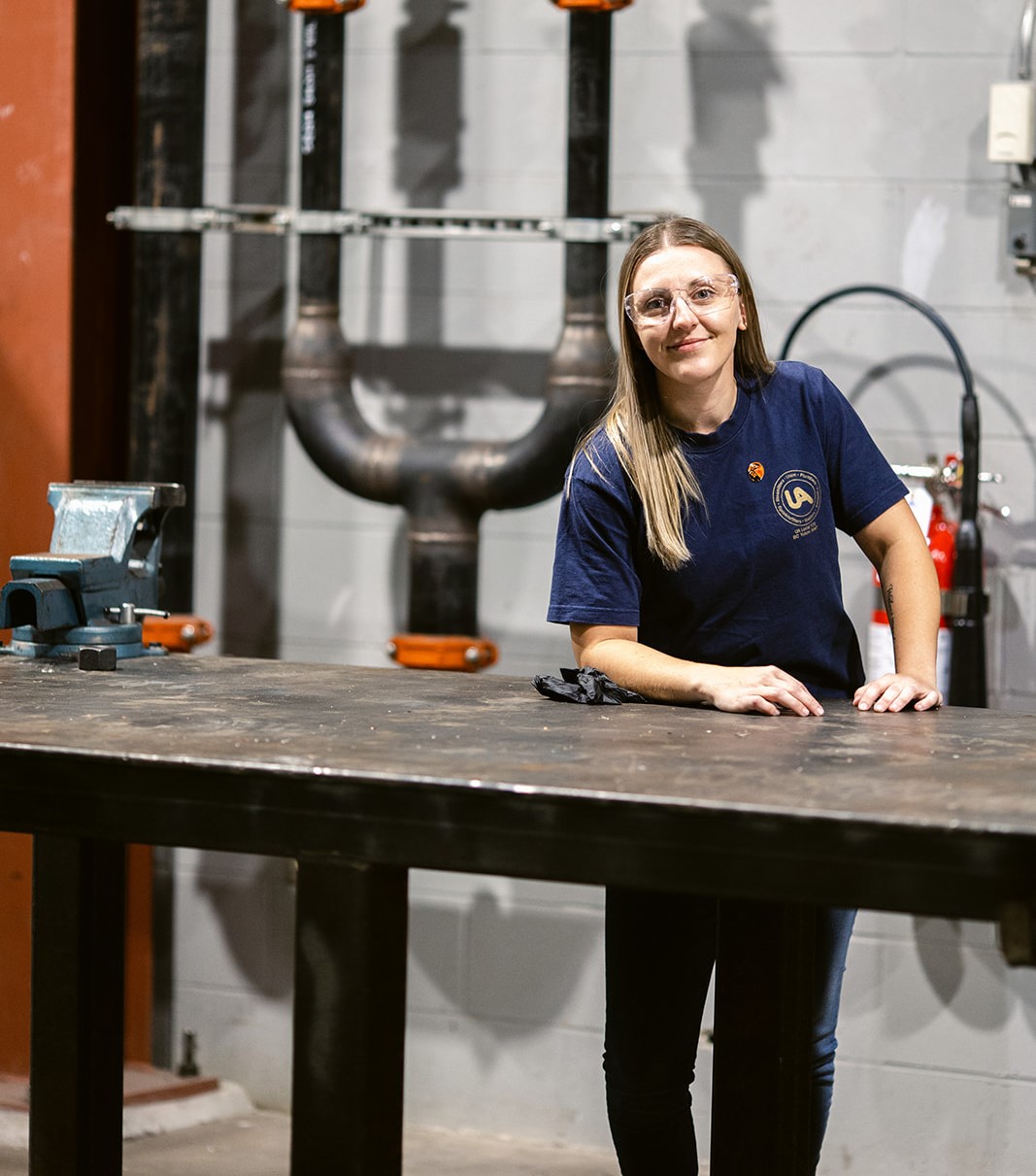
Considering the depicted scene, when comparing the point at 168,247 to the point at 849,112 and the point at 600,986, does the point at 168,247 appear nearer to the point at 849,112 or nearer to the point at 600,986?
the point at 849,112

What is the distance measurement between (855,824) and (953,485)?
4.72 feet

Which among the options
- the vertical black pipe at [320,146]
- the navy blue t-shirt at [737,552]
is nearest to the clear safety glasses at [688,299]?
the navy blue t-shirt at [737,552]

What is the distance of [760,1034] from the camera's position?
144 cm

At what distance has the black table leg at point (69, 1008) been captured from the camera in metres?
1.46

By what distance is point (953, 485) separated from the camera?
2432 mm

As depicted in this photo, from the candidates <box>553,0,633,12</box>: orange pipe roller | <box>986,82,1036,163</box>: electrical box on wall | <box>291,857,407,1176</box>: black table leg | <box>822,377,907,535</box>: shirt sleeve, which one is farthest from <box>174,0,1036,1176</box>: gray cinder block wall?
<box>291,857,407,1176</box>: black table leg

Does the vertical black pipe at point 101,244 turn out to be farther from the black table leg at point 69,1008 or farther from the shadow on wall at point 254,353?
the black table leg at point 69,1008

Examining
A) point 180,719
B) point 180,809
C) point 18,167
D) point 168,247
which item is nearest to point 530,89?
point 168,247

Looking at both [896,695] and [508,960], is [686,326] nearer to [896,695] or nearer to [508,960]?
[896,695]

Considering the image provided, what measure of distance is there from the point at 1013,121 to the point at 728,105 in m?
0.49

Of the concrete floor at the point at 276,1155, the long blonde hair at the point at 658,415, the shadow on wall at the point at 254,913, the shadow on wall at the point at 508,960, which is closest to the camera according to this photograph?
the long blonde hair at the point at 658,415

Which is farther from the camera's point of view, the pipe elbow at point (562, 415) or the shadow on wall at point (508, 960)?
the shadow on wall at point (508, 960)

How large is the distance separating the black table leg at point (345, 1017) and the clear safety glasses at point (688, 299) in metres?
0.74

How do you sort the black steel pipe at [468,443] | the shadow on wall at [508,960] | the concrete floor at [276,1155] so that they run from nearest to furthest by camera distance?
the black steel pipe at [468,443] < the concrete floor at [276,1155] < the shadow on wall at [508,960]
